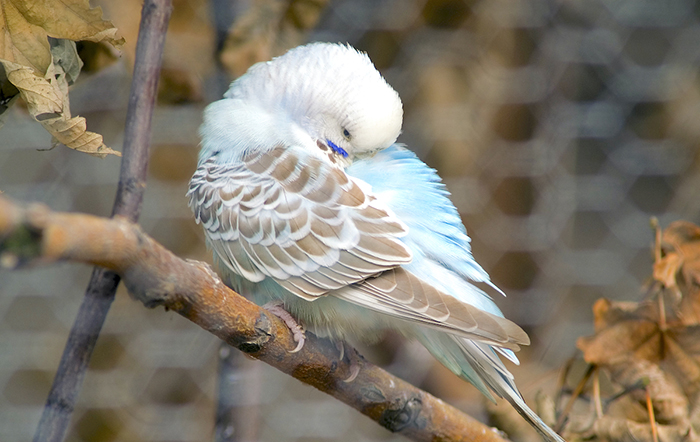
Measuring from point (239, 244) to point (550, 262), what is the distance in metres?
0.98

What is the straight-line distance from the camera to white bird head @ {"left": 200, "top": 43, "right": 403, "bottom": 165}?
49 cm

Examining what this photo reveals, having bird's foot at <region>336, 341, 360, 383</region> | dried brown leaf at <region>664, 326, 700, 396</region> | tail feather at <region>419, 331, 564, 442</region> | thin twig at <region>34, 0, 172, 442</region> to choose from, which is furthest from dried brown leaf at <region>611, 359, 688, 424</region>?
thin twig at <region>34, 0, 172, 442</region>

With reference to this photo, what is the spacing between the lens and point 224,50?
2.39 feet

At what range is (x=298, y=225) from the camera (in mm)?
461

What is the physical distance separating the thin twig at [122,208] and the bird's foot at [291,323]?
12 cm

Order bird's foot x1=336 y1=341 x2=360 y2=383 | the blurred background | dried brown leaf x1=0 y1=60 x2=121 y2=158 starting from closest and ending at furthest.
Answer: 1. dried brown leaf x1=0 y1=60 x2=121 y2=158
2. bird's foot x1=336 y1=341 x2=360 y2=383
3. the blurred background

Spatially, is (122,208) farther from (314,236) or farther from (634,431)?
(634,431)

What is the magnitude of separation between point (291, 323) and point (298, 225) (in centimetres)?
7

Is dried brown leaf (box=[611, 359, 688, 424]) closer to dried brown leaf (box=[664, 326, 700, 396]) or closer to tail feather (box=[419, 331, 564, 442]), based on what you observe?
dried brown leaf (box=[664, 326, 700, 396])

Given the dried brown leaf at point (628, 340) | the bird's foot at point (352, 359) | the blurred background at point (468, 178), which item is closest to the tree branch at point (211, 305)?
the bird's foot at point (352, 359)

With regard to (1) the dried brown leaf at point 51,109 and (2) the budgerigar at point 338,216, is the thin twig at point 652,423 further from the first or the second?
(1) the dried brown leaf at point 51,109

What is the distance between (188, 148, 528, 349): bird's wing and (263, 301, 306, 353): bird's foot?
0.02 meters

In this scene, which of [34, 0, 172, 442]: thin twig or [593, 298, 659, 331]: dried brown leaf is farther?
[593, 298, 659, 331]: dried brown leaf

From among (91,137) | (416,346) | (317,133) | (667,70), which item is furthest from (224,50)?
(667,70)
